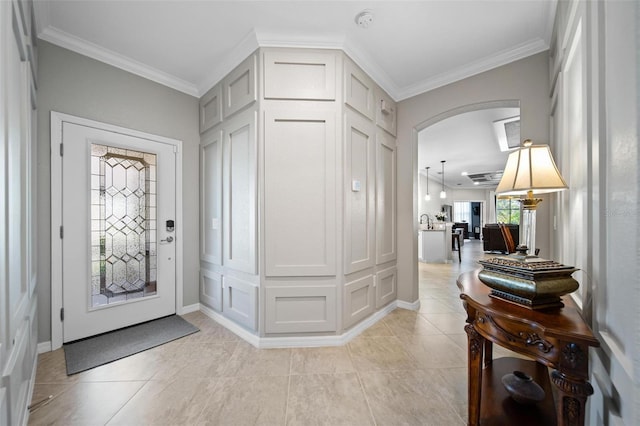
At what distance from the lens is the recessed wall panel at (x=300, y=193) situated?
2.35 metres

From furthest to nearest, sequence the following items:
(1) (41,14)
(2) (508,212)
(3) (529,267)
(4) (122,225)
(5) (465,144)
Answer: (2) (508,212) < (5) (465,144) < (4) (122,225) < (1) (41,14) < (3) (529,267)

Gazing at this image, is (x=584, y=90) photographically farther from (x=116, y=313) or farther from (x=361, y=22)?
(x=116, y=313)

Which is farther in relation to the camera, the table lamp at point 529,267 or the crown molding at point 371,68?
the crown molding at point 371,68

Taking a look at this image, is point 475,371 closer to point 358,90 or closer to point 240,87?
point 358,90

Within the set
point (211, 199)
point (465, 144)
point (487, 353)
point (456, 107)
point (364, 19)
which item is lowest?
point (487, 353)

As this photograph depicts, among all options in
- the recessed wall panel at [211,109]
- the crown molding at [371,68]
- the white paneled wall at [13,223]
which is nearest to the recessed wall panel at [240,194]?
the recessed wall panel at [211,109]

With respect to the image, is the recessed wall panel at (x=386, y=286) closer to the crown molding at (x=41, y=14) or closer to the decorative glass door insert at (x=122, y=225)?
the decorative glass door insert at (x=122, y=225)

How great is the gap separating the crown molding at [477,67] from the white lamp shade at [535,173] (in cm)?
188

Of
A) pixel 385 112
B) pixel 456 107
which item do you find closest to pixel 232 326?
pixel 385 112

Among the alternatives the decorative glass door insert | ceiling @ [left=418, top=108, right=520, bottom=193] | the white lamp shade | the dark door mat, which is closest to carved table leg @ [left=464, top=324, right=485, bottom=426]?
the white lamp shade

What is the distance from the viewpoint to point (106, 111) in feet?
8.55

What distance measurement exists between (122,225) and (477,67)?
4292 mm

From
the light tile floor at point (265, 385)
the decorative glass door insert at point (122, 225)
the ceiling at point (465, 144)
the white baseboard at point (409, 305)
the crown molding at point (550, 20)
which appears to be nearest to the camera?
the light tile floor at point (265, 385)

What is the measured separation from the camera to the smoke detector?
208 cm
